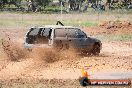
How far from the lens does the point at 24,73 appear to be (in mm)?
15398

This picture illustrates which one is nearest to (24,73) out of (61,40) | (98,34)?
(61,40)

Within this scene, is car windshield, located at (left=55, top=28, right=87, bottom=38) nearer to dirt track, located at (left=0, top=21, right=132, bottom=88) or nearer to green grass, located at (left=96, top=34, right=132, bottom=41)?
dirt track, located at (left=0, top=21, right=132, bottom=88)

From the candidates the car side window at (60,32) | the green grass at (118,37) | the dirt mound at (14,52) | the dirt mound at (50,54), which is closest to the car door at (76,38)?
the car side window at (60,32)

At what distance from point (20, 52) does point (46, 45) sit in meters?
1.33

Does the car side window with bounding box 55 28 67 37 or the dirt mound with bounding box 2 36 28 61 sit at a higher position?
the car side window with bounding box 55 28 67 37

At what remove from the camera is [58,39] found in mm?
19938

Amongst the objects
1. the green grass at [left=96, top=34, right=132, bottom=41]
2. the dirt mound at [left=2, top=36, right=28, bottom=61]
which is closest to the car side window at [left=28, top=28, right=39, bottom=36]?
the dirt mound at [left=2, top=36, right=28, bottom=61]

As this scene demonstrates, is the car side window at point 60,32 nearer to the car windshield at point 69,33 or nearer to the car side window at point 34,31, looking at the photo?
the car windshield at point 69,33

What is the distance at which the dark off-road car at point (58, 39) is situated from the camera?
19.9 meters

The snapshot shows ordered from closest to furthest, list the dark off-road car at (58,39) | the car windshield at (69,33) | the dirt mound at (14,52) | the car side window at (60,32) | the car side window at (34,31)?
1. the dirt mound at (14,52)
2. the dark off-road car at (58,39)
3. the car side window at (60,32)
4. the car windshield at (69,33)
5. the car side window at (34,31)

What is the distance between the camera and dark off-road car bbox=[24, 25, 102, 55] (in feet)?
65.2

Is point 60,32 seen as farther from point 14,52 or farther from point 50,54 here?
point 14,52

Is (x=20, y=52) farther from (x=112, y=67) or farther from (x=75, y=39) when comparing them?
(x=112, y=67)

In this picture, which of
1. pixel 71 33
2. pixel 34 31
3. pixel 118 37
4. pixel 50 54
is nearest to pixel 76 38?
pixel 71 33
